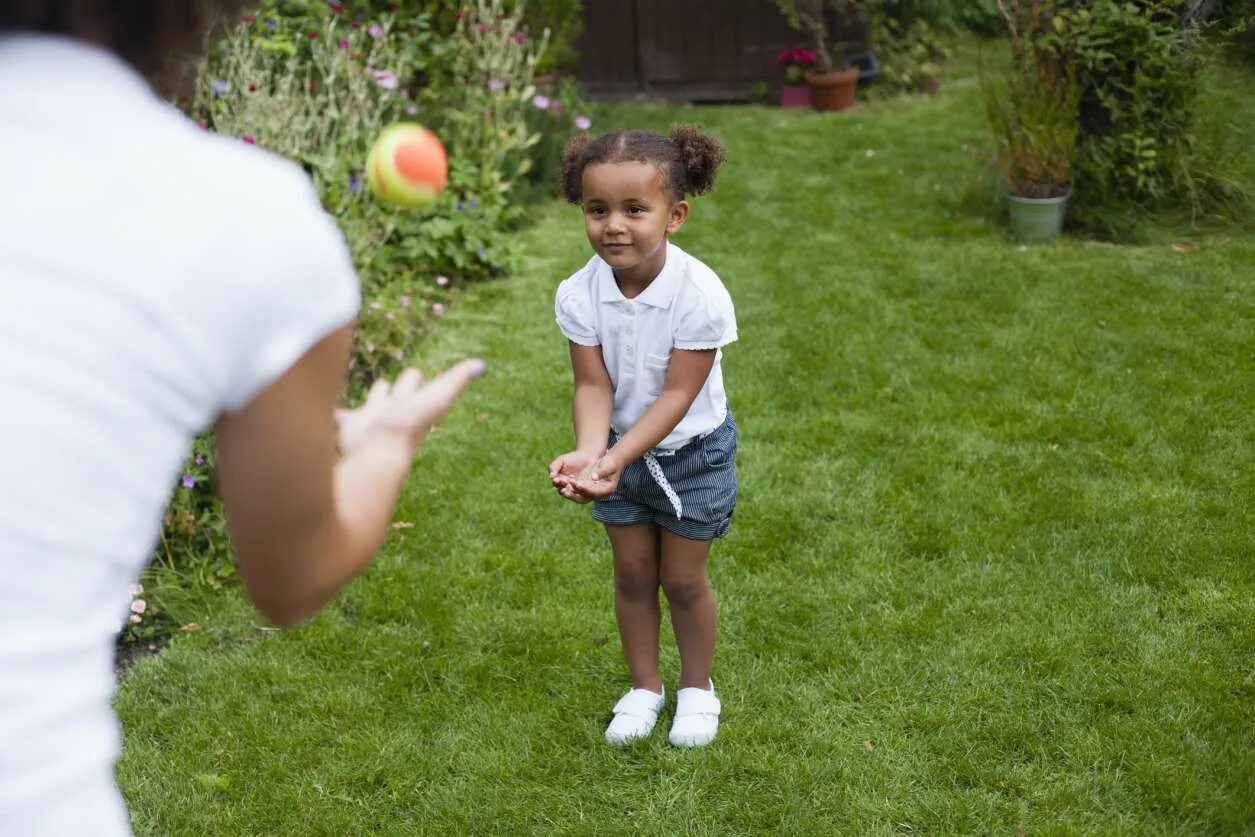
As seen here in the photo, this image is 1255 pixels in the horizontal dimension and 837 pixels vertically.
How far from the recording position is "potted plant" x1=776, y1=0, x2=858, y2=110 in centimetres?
962

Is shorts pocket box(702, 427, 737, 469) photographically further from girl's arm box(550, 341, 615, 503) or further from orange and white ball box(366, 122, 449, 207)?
orange and white ball box(366, 122, 449, 207)

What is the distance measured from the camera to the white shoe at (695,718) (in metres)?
2.99

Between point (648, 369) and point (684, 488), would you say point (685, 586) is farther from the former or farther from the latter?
point (648, 369)

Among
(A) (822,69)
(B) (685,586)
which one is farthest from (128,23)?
(A) (822,69)

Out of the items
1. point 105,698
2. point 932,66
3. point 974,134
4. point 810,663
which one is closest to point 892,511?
point 810,663

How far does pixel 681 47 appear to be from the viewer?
10820mm

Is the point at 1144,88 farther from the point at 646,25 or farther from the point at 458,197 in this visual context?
the point at 646,25

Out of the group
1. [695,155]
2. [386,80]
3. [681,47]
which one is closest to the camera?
[695,155]

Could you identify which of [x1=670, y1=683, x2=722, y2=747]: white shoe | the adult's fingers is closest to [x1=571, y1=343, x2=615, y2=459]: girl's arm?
[x1=670, y1=683, x2=722, y2=747]: white shoe

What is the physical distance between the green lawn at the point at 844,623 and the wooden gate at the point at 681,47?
5746mm

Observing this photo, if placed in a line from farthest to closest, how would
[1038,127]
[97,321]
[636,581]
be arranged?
[1038,127] → [636,581] → [97,321]

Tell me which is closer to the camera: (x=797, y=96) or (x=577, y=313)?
(x=577, y=313)

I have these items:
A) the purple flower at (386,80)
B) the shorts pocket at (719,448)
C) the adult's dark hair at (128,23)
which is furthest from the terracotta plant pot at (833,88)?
the adult's dark hair at (128,23)

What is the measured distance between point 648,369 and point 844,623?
116cm
